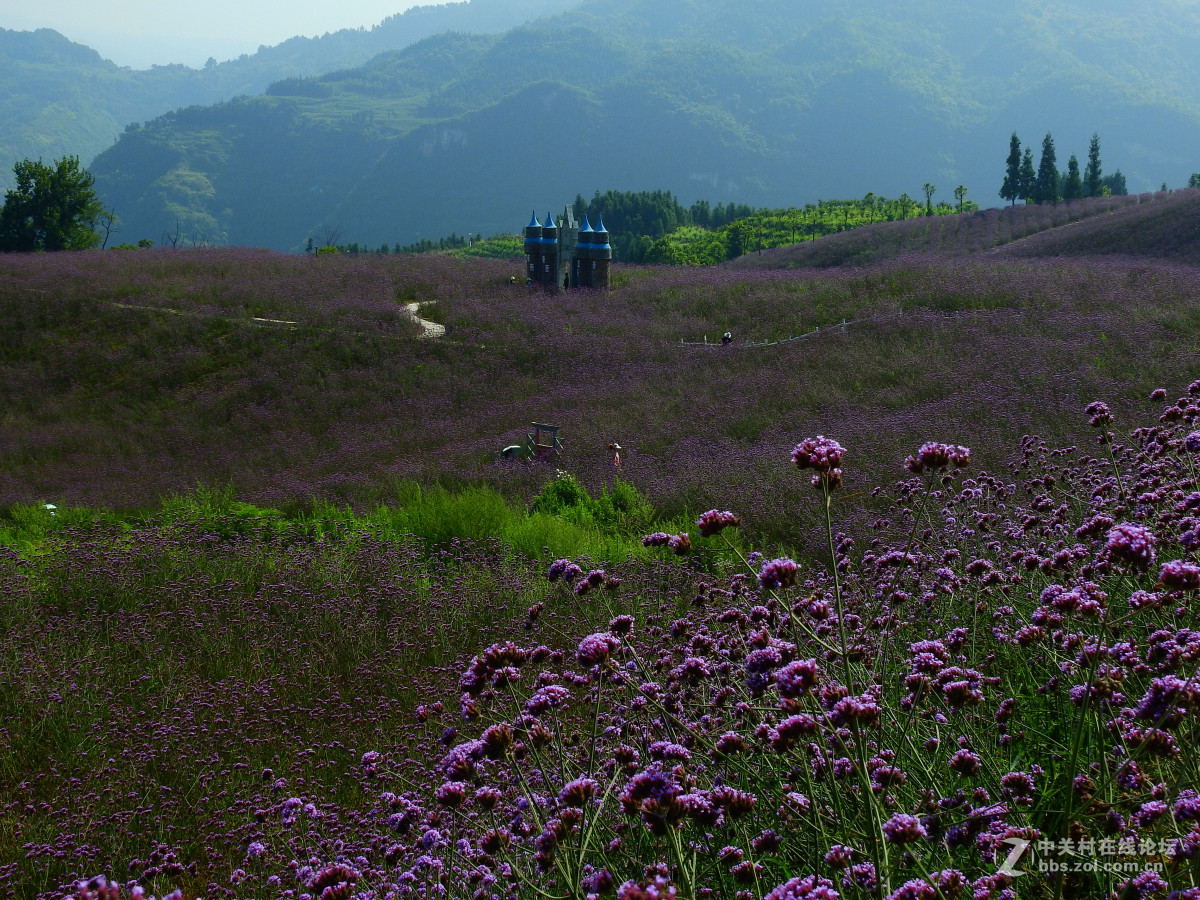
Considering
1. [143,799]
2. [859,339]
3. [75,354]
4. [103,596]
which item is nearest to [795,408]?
[859,339]

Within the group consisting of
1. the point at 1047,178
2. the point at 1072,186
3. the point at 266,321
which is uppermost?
the point at 1047,178

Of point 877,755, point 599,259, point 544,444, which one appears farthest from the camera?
point 599,259

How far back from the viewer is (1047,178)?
219 feet

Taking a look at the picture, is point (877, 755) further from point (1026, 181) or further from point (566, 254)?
point (1026, 181)

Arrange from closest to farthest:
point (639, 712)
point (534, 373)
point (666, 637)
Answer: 1. point (639, 712)
2. point (666, 637)
3. point (534, 373)

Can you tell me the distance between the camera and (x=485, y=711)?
4.11 metres

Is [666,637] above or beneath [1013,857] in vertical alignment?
beneath

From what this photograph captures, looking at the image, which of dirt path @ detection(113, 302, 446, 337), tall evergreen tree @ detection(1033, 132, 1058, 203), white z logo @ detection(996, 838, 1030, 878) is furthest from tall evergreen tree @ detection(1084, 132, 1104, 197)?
white z logo @ detection(996, 838, 1030, 878)

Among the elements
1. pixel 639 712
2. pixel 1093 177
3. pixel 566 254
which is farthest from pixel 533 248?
pixel 1093 177

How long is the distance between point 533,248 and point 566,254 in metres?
1.97

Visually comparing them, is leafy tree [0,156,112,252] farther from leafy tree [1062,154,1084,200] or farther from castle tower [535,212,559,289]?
leafy tree [1062,154,1084,200]

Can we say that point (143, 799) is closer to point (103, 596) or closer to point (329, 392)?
point (103, 596)

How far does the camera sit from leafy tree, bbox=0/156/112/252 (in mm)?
42625

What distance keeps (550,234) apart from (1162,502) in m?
33.6
